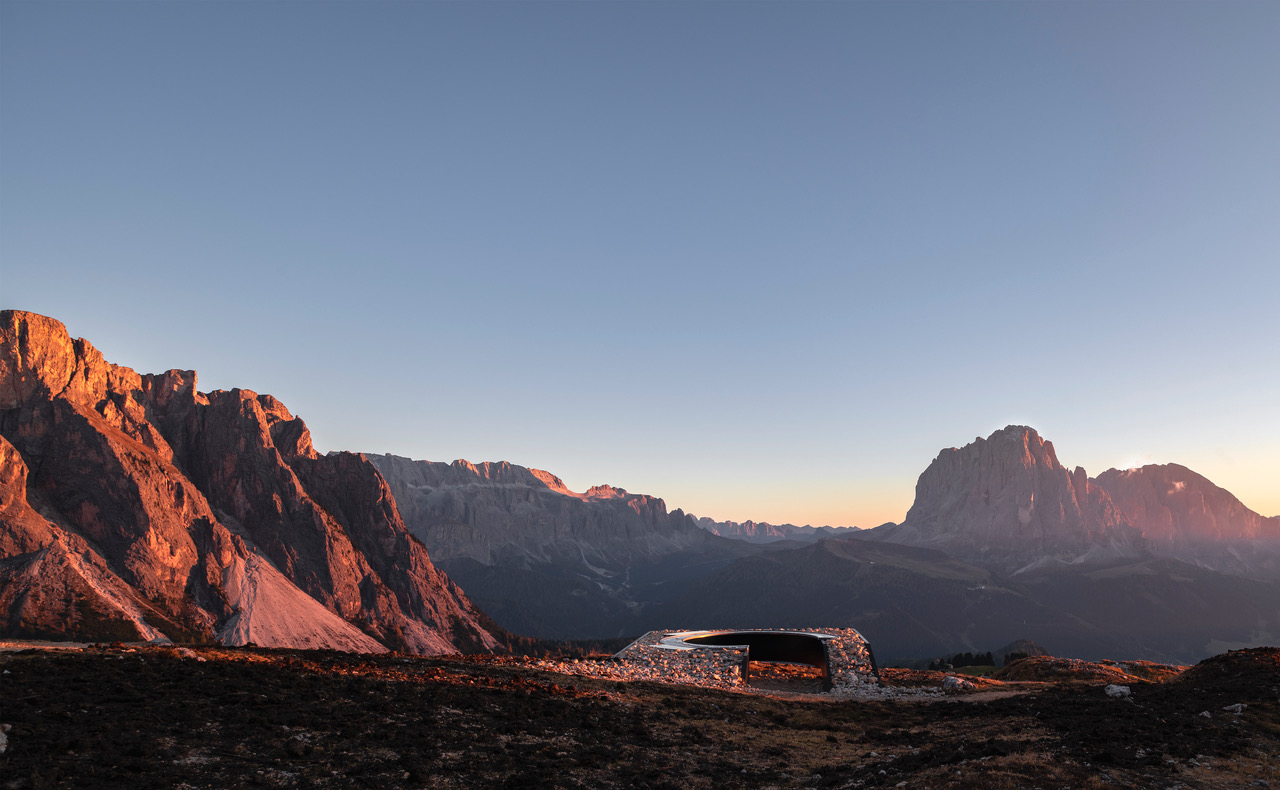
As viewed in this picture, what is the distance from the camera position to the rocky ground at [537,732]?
2775cm

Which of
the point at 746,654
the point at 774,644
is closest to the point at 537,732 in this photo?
the point at 746,654

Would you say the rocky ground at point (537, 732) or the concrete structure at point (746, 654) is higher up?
the rocky ground at point (537, 732)

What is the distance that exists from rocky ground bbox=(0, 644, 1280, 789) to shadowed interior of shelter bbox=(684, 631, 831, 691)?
182 ft

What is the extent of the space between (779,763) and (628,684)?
24767mm

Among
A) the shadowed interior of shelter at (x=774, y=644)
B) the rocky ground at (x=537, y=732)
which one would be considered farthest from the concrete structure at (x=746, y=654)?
the rocky ground at (x=537, y=732)

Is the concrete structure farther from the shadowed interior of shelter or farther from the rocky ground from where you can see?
the rocky ground

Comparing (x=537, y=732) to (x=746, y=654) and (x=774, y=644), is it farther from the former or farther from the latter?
(x=774, y=644)

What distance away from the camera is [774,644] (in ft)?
361

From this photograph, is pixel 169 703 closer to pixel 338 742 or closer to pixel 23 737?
pixel 23 737

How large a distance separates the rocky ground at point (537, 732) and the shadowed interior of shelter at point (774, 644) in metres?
55.4

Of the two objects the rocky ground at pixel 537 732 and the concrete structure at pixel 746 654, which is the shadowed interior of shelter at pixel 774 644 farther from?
the rocky ground at pixel 537 732

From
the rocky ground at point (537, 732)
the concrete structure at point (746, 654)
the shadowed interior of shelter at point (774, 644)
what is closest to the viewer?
the rocky ground at point (537, 732)

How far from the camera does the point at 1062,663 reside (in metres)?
86.6

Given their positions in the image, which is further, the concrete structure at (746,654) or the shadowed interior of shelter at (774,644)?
the shadowed interior of shelter at (774,644)
